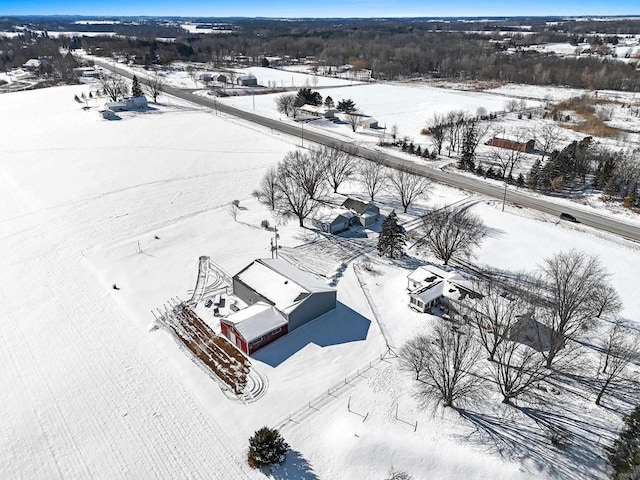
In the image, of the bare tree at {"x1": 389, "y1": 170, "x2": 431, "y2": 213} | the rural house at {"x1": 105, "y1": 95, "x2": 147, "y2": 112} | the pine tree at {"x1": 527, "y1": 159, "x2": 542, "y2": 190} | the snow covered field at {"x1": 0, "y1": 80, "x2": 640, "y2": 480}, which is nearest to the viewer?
the snow covered field at {"x1": 0, "y1": 80, "x2": 640, "y2": 480}

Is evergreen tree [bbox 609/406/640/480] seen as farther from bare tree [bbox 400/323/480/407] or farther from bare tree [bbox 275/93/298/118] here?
bare tree [bbox 275/93/298/118]

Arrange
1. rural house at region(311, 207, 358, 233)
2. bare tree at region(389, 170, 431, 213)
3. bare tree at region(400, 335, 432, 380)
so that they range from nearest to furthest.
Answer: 1. bare tree at region(400, 335, 432, 380)
2. rural house at region(311, 207, 358, 233)
3. bare tree at region(389, 170, 431, 213)

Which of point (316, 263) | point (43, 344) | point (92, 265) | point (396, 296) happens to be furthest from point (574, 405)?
point (92, 265)

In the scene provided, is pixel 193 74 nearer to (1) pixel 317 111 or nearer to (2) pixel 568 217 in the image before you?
(1) pixel 317 111

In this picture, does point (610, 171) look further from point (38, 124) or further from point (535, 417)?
point (38, 124)

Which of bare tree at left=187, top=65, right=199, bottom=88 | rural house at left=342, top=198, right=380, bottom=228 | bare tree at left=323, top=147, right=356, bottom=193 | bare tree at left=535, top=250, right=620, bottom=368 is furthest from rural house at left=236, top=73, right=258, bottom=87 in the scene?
bare tree at left=535, top=250, right=620, bottom=368

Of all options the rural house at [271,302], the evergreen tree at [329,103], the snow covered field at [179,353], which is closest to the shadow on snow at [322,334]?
the snow covered field at [179,353]
